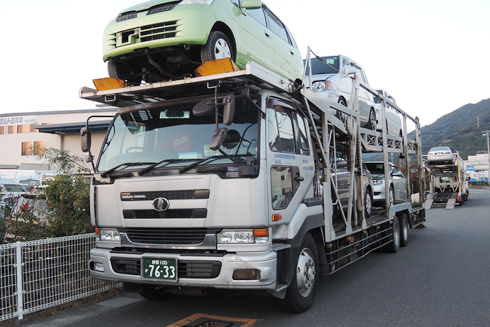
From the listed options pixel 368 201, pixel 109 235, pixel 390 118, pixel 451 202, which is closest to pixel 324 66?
pixel 390 118

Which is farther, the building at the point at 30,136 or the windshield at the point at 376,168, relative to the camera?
the building at the point at 30,136

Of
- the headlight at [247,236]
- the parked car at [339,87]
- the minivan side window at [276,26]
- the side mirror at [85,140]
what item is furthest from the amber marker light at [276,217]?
the parked car at [339,87]

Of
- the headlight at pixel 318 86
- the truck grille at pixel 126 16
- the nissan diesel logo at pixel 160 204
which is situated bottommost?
the nissan diesel logo at pixel 160 204

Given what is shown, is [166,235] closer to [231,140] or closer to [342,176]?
[231,140]

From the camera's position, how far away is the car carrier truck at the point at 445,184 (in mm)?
25766

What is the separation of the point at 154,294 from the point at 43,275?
1.41 meters

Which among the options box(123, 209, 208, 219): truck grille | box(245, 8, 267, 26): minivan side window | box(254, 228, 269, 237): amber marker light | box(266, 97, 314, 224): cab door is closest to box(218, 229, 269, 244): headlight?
box(254, 228, 269, 237): amber marker light

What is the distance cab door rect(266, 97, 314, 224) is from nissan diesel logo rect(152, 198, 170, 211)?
1.09 metres

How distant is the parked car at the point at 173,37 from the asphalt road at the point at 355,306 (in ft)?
9.49

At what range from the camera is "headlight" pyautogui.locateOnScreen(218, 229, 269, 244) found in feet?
13.8

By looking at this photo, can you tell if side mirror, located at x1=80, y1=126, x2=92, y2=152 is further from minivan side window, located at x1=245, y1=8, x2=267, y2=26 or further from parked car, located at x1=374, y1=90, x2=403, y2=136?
parked car, located at x1=374, y1=90, x2=403, y2=136

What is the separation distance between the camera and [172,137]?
4812mm

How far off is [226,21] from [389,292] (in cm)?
437

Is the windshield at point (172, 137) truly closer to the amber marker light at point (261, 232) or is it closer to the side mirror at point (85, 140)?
the side mirror at point (85, 140)
